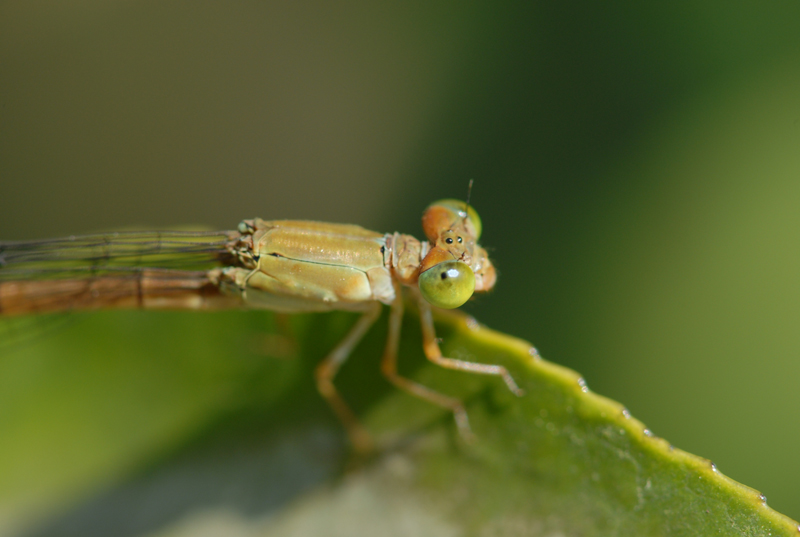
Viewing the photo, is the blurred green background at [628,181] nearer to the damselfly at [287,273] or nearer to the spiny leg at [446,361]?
the damselfly at [287,273]

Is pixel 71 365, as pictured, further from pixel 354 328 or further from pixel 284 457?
pixel 354 328

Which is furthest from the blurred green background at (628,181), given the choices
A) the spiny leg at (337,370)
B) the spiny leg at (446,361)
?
the spiny leg at (337,370)

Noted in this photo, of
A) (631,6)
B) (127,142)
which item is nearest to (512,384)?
(631,6)

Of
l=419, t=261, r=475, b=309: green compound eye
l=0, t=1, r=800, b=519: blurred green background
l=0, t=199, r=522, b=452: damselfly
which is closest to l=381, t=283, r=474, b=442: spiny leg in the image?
l=0, t=199, r=522, b=452: damselfly

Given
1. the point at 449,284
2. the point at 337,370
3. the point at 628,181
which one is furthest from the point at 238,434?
the point at 628,181

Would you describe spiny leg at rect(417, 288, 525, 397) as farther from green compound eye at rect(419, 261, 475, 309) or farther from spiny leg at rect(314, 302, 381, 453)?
spiny leg at rect(314, 302, 381, 453)

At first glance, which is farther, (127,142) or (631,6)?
(127,142)
